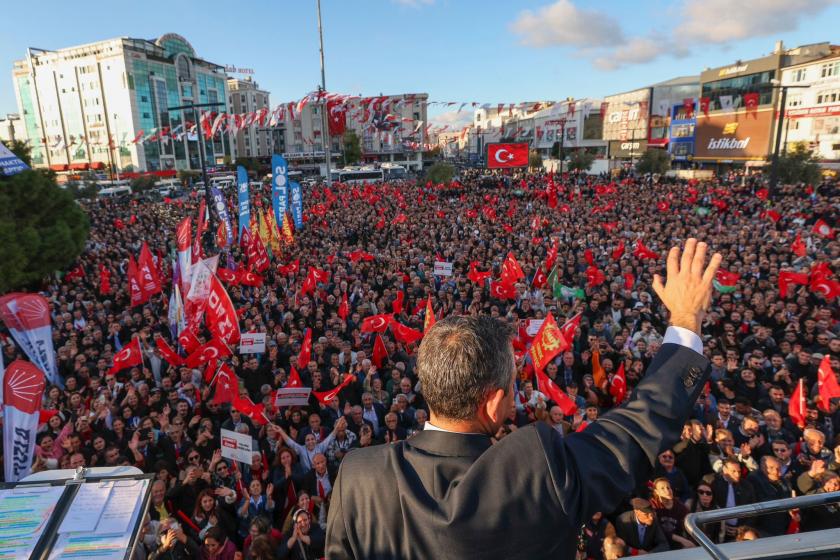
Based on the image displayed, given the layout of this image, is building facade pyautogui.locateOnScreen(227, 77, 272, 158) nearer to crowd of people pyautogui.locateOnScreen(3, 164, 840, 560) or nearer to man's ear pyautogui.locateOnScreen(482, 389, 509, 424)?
crowd of people pyautogui.locateOnScreen(3, 164, 840, 560)

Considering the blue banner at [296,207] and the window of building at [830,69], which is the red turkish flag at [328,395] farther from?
the window of building at [830,69]

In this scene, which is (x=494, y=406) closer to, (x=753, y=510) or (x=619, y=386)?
(x=753, y=510)

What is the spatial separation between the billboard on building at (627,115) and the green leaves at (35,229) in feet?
234

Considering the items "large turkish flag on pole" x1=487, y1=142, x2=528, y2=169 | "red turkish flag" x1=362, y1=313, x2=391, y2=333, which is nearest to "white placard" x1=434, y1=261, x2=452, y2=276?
"red turkish flag" x1=362, y1=313, x2=391, y2=333

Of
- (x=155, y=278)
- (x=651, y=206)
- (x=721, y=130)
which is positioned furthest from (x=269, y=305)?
(x=721, y=130)

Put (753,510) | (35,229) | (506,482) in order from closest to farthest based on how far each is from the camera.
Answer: (506,482), (753,510), (35,229)

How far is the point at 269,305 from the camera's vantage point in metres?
11.6

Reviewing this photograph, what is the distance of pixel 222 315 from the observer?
849cm

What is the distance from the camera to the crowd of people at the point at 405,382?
4.48m

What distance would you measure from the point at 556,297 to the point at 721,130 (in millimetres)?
47492

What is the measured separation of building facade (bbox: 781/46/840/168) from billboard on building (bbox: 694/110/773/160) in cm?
172

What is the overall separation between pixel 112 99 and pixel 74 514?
85071 mm

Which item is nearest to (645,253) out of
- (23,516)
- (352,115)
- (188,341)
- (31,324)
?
(188,341)

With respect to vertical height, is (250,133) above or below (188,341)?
above
